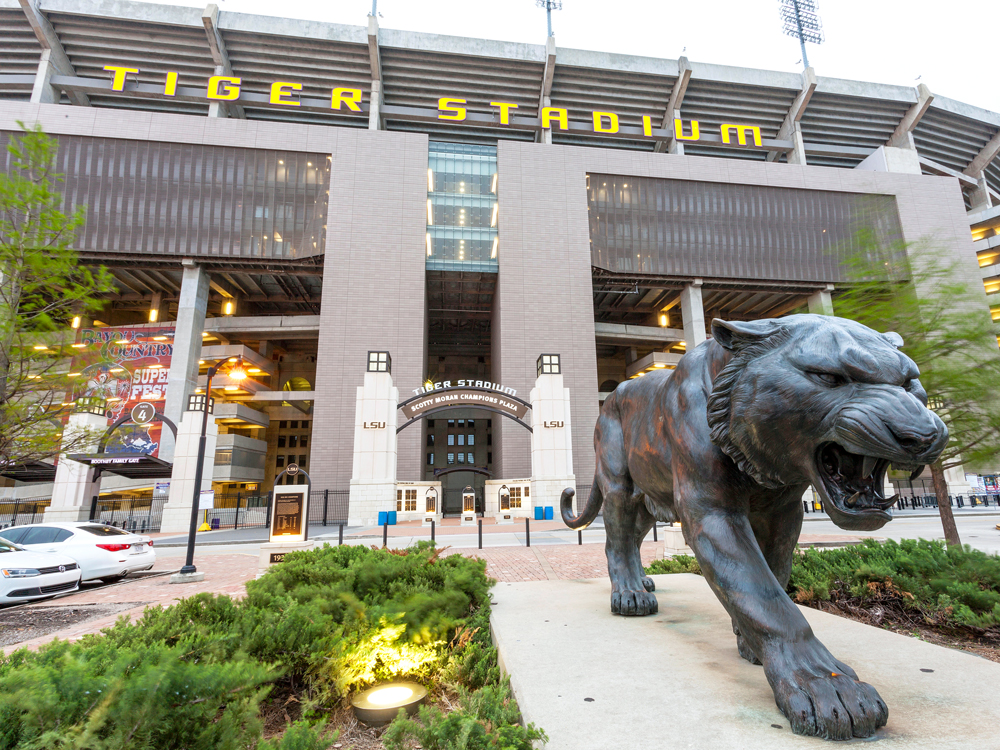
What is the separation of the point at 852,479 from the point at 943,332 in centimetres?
950

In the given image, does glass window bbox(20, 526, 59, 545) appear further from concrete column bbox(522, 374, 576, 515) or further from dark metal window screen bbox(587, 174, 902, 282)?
dark metal window screen bbox(587, 174, 902, 282)

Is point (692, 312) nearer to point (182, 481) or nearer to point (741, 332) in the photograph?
point (182, 481)

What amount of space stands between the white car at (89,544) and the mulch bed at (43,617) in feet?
5.97

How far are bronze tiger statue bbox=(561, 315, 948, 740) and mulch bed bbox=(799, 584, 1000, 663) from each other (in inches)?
94.1

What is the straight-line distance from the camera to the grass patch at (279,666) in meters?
1.77

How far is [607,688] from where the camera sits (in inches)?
98.0

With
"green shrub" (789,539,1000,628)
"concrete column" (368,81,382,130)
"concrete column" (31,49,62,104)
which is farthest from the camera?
"concrete column" (368,81,382,130)

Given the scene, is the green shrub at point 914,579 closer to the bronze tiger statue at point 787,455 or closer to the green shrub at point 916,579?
the green shrub at point 916,579

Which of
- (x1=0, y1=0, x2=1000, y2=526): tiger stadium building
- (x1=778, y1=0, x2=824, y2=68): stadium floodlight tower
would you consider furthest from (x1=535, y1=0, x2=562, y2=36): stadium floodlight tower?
(x1=778, y1=0, x2=824, y2=68): stadium floodlight tower

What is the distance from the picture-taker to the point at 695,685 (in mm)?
2457

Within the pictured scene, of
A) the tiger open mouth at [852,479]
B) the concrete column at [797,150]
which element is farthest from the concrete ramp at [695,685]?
the concrete column at [797,150]

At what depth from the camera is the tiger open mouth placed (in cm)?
193

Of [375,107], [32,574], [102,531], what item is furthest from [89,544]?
[375,107]

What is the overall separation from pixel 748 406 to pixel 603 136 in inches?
1861
